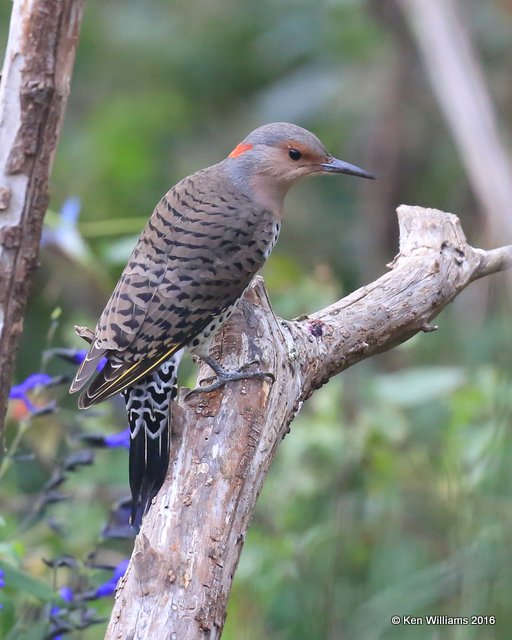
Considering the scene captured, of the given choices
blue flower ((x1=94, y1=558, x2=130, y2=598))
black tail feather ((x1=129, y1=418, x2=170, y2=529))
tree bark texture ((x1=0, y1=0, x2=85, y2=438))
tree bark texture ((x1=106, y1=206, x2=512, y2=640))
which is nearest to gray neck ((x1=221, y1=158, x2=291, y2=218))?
tree bark texture ((x1=106, y1=206, x2=512, y2=640))

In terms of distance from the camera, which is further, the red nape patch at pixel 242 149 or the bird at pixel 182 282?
the red nape patch at pixel 242 149

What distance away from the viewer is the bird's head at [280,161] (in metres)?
3.41

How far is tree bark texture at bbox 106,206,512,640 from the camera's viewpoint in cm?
207

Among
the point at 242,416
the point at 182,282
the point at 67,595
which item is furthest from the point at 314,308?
the point at 67,595

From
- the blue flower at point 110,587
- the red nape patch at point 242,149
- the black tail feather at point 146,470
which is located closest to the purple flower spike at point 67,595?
the blue flower at point 110,587

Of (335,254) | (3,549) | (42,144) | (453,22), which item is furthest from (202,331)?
(335,254)

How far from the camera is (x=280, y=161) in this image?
344 centimetres

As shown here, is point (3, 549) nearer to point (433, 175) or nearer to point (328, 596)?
point (328, 596)

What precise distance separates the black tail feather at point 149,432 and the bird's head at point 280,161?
0.78 m

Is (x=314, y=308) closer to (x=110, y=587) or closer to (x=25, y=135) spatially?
(x=25, y=135)

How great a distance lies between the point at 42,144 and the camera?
9.51ft

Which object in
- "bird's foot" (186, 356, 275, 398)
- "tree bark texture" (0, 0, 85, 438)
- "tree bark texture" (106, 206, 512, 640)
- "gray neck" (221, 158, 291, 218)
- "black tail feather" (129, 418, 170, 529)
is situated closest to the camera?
"tree bark texture" (106, 206, 512, 640)

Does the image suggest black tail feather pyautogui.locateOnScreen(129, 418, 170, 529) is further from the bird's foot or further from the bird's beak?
the bird's beak

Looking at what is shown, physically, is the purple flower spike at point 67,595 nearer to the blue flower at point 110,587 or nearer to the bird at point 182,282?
the blue flower at point 110,587
